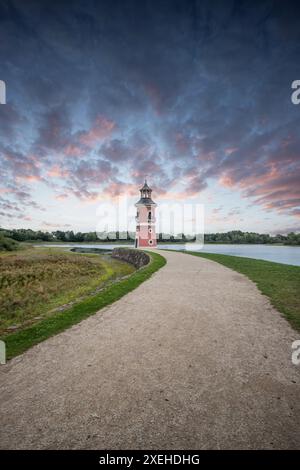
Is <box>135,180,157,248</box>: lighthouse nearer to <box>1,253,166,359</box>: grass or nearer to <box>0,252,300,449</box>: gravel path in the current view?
A: <box>1,253,166,359</box>: grass

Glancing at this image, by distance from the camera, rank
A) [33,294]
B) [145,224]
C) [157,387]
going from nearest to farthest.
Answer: [157,387] < [33,294] < [145,224]

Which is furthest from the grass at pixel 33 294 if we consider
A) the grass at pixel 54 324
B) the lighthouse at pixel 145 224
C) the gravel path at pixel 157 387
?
the lighthouse at pixel 145 224

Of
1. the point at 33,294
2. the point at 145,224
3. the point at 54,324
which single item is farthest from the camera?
the point at 145,224

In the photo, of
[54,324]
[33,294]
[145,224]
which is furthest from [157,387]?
[145,224]

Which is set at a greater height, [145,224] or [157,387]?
[145,224]

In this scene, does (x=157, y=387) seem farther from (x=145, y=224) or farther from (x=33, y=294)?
(x=145, y=224)

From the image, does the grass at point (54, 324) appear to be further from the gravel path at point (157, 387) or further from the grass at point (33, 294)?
the grass at point (33, 294)

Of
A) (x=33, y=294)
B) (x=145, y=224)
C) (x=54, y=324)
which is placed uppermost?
(x=145, y=224)

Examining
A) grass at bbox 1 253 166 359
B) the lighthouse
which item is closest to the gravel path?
grass at bbox 1 253 166 359

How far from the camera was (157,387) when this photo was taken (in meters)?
3.06

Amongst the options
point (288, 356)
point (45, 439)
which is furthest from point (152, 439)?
point (288, 356)

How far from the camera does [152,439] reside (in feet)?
7.39
